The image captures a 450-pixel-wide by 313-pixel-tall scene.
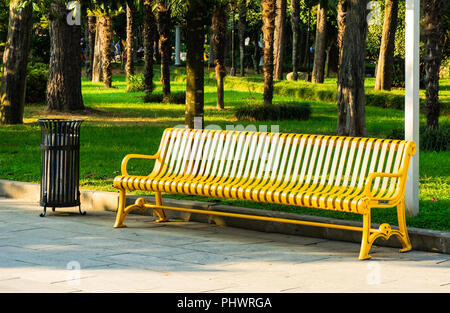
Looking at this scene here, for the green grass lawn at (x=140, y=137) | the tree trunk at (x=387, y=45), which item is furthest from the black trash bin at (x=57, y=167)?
the tree trunk at (x=387, y=45)

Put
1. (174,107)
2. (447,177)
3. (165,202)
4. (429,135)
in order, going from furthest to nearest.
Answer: (174,107), (429,135), (447,177), (165,202)

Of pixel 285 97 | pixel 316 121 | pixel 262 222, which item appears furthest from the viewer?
pixel 285 97

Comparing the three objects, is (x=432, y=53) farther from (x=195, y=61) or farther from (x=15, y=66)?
(x=15, y=66)

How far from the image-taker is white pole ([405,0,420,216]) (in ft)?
30.5

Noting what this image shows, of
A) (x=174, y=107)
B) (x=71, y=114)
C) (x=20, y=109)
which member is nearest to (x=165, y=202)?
(x=20, y=109)

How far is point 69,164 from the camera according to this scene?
1067 centimetres

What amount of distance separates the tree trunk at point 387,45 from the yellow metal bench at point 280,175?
24758mm

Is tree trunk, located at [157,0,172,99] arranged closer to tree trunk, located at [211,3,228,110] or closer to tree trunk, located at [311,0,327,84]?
tree trunk, located at [211,3,228,110]

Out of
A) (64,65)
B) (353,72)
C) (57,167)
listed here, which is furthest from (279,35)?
(57,167)

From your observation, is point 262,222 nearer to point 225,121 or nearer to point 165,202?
point 165,202

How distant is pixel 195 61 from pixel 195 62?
0.01 meters

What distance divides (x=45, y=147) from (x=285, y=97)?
26007mm

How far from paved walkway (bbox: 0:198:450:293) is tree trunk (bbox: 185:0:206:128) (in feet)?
8.70

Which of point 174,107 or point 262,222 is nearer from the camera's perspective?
point 262,222
